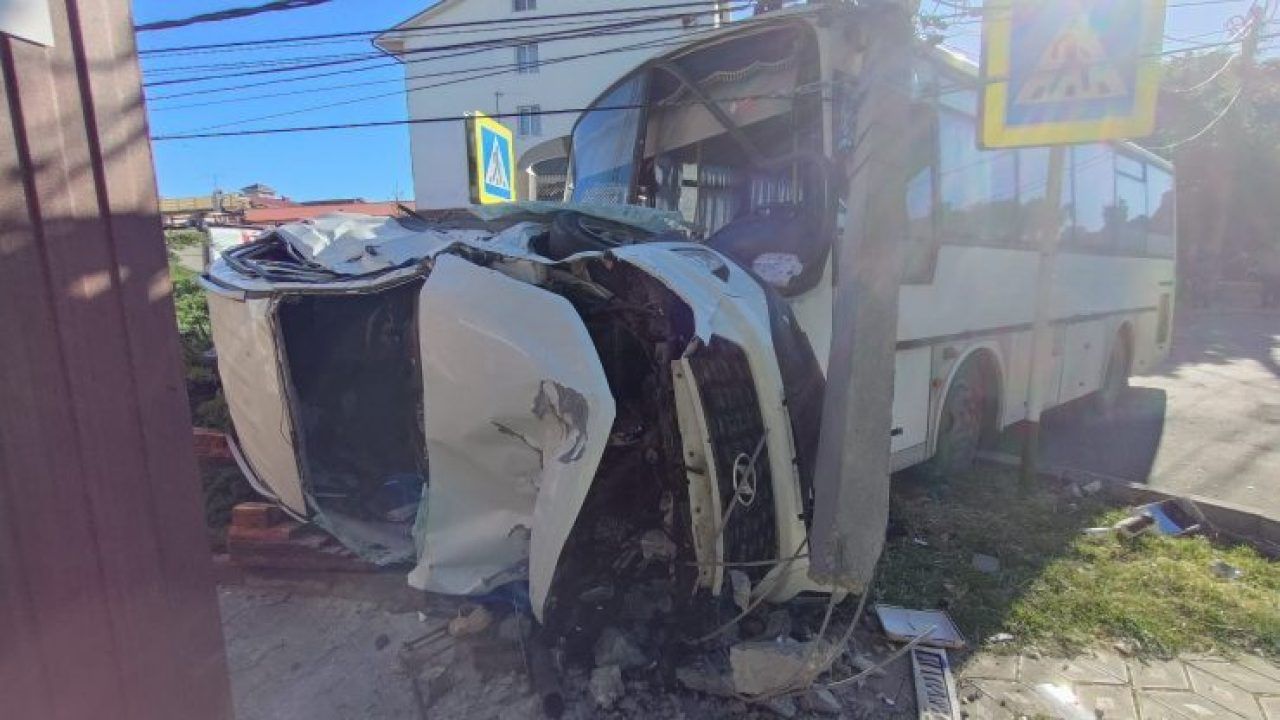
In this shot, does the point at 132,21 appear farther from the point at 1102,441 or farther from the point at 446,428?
the point at 1102,441

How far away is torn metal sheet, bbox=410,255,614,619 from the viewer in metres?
2.58

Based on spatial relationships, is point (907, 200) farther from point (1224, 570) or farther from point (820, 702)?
point (820, 702)

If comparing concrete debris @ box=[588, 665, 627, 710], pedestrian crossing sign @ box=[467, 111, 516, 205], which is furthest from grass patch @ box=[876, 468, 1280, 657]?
pedestrian crossing sign @ box=[467, 111, 516, 205]

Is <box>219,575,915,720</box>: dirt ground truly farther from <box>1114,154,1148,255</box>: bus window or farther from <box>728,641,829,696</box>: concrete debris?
<box>1114,154,1148,255</box>: bus window

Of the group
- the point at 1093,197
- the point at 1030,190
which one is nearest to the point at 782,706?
the point at 1030,190

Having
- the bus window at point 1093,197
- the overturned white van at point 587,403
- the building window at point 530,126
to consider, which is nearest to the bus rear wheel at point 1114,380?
the bus window at point 1093,197

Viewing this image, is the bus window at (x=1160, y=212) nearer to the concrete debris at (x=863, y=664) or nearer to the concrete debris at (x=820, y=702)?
the concrete debris at (x=863, y=664)

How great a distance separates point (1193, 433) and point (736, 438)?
23.3ft

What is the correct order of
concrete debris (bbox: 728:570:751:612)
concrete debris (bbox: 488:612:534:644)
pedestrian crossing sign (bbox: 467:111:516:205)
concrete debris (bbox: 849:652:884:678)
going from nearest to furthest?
concrete debris (bbox: 728:570:751:612), concrete debris (bbox: 849:652:884:678), concrete debris (bbox: 488:612:534:644), pedestrian crossing sign (bbox: 467:111:516:205)

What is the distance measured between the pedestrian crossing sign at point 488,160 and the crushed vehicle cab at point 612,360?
435cm

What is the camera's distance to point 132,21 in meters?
1.97

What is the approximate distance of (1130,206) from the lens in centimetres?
760

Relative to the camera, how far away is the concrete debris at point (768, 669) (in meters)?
2.75

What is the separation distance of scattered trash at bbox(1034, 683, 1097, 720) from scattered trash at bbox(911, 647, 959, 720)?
1.20 feet
